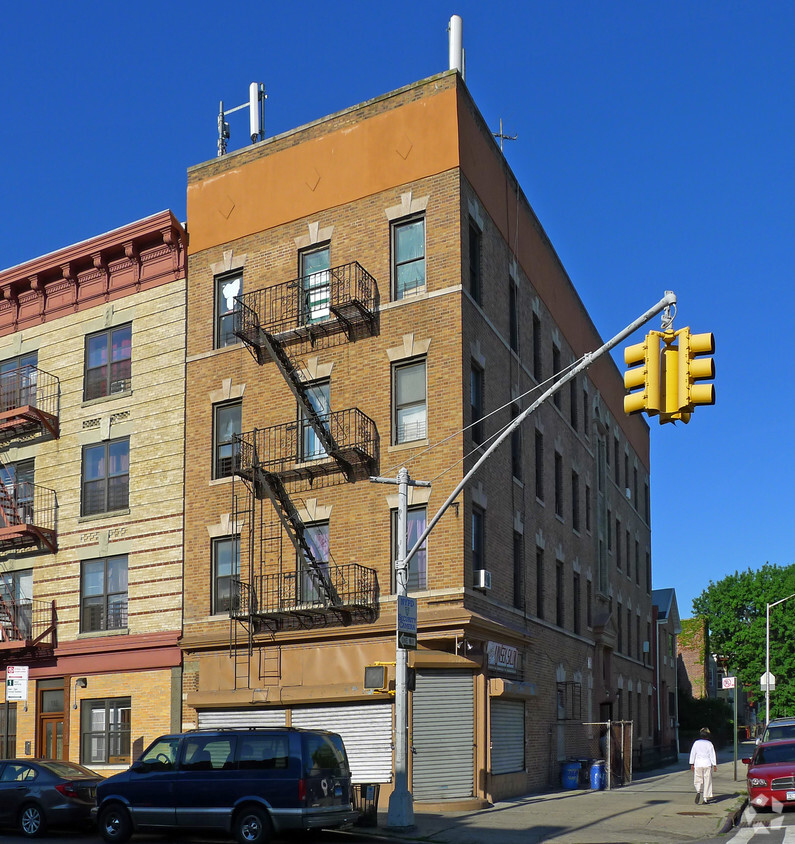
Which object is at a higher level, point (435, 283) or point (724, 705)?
point (435, 283)

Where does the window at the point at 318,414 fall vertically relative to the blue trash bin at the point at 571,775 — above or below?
above

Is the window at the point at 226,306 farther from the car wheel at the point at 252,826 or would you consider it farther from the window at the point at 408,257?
the car wheel at the point at 252,826

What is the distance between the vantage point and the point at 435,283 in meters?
26.7

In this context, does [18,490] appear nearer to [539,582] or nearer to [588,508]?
[539,582]

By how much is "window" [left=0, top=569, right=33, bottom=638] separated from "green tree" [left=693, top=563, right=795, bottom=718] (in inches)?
2140

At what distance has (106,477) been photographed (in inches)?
1243

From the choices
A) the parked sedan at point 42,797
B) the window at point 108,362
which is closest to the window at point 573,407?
the window at point 108,362

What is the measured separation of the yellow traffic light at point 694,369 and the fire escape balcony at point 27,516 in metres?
23.8

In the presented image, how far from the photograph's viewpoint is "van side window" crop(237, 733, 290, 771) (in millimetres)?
18078

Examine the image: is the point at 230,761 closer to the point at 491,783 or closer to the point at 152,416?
the point at 491,783

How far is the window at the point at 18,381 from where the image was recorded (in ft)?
111

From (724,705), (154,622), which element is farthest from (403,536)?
(724,705)

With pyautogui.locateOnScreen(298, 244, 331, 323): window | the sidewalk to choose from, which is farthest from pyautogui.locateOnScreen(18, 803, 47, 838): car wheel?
pyautogui.locateOnScreen(298, 244, 331, 323): window

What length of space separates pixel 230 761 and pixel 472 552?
934cm
